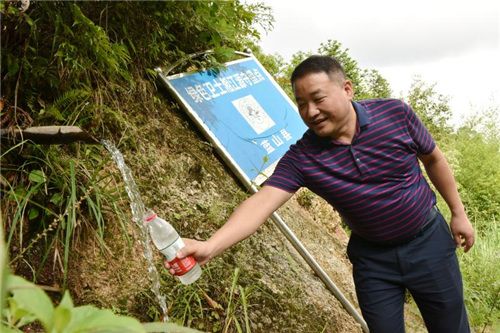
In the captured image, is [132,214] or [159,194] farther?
[159,194]

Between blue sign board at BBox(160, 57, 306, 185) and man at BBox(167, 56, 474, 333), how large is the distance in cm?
147

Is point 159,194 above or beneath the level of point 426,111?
above

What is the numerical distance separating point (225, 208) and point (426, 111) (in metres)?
12.6

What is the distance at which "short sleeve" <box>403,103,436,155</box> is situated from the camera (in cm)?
256

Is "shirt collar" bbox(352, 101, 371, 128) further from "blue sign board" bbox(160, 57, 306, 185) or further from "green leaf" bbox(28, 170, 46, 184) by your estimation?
"green leaf" bbox(28, 170, 46, 184)

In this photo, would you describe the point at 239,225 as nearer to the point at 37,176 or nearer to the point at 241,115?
the point at 37,176

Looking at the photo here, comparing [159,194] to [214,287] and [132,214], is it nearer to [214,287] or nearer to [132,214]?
[132,214]

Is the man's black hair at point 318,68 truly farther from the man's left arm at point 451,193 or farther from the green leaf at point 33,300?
the green leaf at point 33,300

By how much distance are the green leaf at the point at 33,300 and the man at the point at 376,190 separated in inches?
67.3

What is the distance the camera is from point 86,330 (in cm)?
58

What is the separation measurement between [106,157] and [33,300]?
8.41 ft

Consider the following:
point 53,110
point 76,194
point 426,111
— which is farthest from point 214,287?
point 426,111

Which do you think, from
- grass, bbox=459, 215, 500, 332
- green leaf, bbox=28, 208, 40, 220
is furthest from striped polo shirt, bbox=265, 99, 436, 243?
grass, bbox=459, 215, 500, 332

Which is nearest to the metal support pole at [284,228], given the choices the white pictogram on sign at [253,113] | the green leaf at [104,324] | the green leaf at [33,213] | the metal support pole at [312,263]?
the metal support pole at [312,263]
